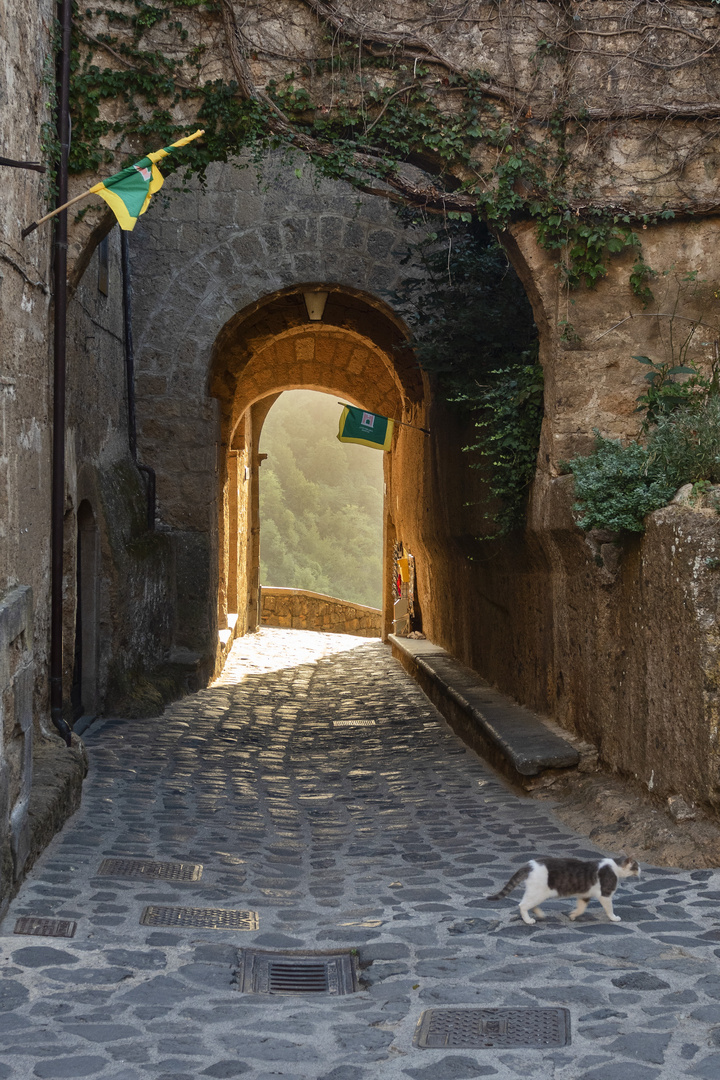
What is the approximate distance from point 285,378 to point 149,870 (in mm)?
13864

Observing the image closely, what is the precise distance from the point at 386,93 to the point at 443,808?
4.57 metres

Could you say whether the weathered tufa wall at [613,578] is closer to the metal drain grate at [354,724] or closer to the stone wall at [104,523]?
the metal drain grate at [354,724]

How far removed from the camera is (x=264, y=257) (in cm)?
1214

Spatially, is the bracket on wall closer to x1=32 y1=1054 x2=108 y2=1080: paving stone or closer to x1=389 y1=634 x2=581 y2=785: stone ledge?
x1=389 y1=634 x2=581 y2=785: stone ledge

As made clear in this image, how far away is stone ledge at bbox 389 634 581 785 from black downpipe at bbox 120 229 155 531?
3499mm

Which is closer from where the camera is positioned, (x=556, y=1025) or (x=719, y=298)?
(x=556, y=1025)

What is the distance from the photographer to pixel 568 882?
390cm

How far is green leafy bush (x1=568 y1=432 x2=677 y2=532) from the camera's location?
5.48 metres

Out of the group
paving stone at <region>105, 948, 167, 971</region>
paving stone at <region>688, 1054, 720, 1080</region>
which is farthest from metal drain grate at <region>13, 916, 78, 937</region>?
paving stone at <region>688, 1054, 720, 1080</region>

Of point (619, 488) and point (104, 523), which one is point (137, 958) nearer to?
point (619, 488)

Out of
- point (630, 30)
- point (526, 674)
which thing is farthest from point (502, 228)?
point (526, 674)

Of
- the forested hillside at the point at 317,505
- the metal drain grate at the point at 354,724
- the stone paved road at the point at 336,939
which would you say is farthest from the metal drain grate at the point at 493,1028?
the forested hillside at the point at 317,505

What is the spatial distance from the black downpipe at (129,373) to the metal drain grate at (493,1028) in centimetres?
816

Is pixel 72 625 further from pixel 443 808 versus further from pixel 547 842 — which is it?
pixel 547 842
